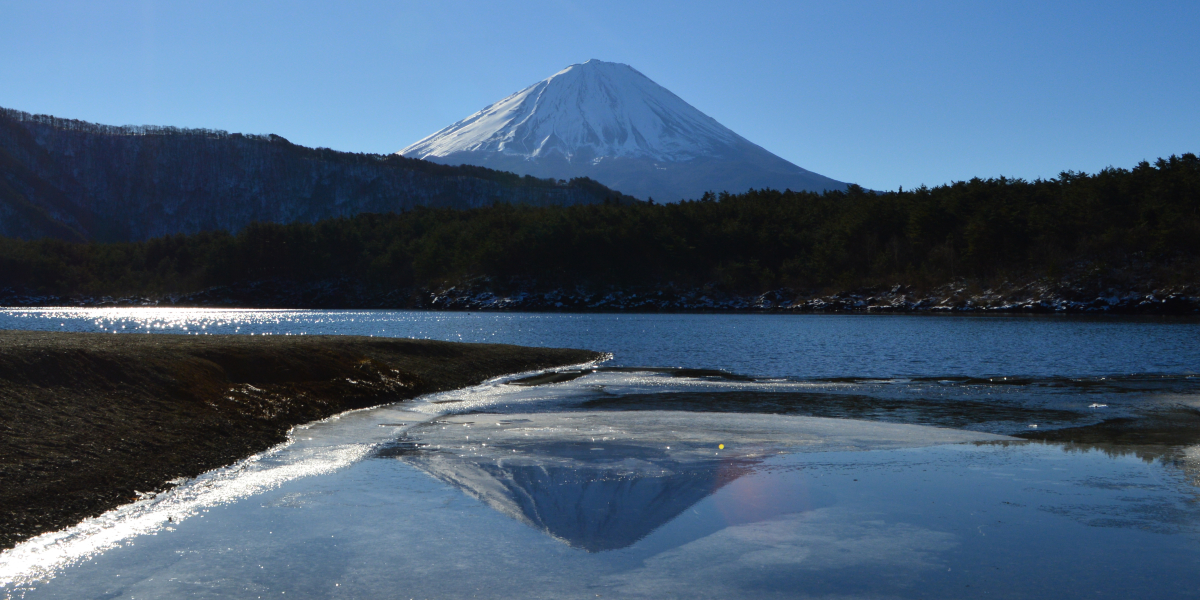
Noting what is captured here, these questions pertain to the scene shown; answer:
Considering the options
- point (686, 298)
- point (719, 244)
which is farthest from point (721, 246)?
point (686, 298)

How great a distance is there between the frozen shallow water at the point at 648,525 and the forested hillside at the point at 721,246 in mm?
101553

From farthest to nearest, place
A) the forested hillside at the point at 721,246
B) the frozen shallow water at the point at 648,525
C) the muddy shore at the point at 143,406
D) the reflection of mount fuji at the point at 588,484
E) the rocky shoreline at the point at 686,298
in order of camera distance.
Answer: the forested hillside at the point at 721,246, the rocky shoreline at the point at 686,298, the muddy shore at the point at 143,406, the reflection of mount fuji at the point at 588,484, the frozen shallow water at the point at 648,525

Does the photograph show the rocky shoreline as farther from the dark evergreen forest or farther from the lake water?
the lake water

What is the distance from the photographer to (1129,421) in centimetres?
1902

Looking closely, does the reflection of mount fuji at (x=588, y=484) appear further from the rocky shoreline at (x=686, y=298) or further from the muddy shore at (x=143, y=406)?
the rocky shoreline at (x=686, y=298)

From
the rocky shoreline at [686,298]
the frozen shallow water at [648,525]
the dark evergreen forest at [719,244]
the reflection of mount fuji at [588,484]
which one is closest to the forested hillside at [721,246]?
the dark evergreen forest at [719,244]

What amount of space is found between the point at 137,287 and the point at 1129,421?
17661cm

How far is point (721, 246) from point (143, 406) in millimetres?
131812

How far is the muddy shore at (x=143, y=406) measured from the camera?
10742 mm

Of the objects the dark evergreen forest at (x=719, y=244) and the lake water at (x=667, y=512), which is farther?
the dark evergreen forest at (x=719, y=244)

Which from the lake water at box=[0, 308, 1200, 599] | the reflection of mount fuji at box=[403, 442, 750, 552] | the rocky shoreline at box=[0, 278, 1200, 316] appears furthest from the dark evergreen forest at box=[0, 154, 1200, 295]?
the reflection of mount fuji at box=[403, 442, 750, 552]

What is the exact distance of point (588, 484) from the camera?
12.2 m

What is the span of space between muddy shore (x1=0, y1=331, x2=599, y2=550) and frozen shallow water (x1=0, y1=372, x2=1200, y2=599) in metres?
0.77

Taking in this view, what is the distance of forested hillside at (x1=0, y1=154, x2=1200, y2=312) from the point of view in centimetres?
10781
